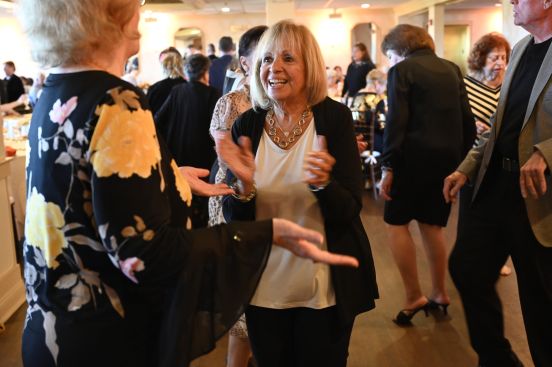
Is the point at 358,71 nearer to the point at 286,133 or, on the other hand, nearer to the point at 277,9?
the point at 277,9

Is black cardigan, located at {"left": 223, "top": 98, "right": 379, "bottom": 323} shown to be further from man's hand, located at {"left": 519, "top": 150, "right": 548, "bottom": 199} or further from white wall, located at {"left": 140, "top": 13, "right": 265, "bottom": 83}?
white wall, located at {"left": 140, "top": 13, "right": 265, "bottom": 83}

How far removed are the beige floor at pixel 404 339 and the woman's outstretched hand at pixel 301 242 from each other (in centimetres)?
169

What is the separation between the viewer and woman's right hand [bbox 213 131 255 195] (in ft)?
4.81

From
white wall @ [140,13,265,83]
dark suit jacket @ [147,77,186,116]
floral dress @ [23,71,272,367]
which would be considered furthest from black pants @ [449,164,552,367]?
white wall @ [140,13,265,83]

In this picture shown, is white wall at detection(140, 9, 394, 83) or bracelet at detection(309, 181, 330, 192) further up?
white wall at detection(140, 9, 394, 83)

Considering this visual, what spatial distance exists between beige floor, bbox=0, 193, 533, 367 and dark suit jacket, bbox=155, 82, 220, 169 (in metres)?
1.51

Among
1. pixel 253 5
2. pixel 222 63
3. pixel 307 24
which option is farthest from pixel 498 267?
pixel 307 24

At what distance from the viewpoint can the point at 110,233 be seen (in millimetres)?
927

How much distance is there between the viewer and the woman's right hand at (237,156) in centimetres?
146

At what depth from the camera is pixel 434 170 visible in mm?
2869

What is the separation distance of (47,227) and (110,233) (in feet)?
0.54

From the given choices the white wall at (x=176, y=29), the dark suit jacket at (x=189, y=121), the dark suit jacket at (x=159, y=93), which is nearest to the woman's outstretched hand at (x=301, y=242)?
the dark suit jacket at (x=189, y=121)

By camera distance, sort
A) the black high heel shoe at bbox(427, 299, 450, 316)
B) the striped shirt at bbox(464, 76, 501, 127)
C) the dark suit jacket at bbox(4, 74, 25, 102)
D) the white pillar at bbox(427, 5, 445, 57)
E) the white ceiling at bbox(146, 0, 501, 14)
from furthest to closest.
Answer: the white ceiling at bbox(146, 0, 501, 14) < the white pillar at bbox(427, 5, 445, 57) < the dark suit jacket at bbox(4, 74, 25, 102) < the striped shirt at bbox(464, 76, 501, 127) < the black high heel shoe at bbox(427, 299, 450, 316)

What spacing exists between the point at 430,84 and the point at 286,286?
1613 mm
